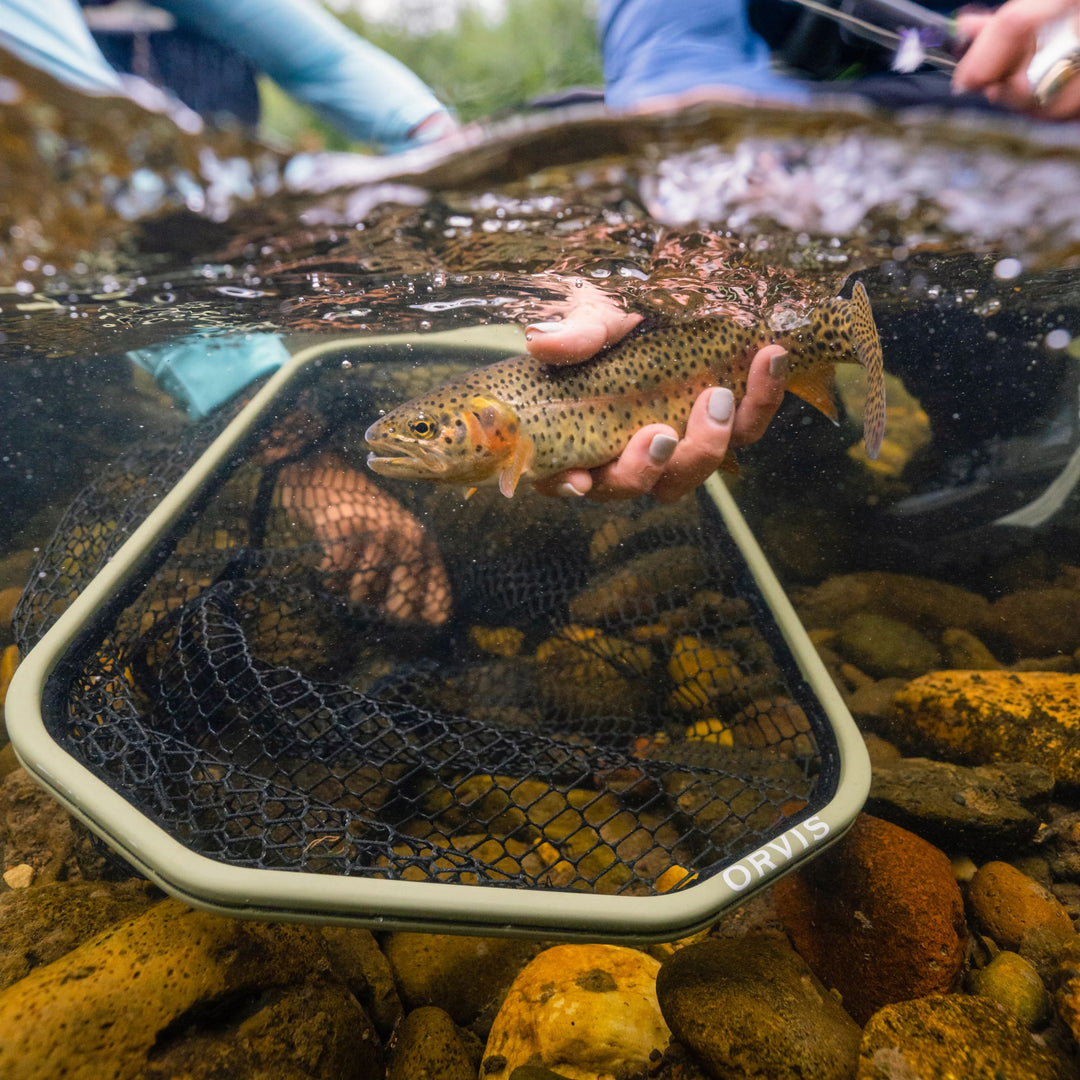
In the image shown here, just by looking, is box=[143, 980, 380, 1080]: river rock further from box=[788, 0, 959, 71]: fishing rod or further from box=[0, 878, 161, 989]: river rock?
box=[788, 0, 959, 71]: fishing rod

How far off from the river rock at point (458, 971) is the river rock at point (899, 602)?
10.2ft

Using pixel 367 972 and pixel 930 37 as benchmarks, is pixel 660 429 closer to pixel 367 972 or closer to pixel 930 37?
pixel 930 37

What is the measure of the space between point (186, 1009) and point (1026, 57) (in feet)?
11.1

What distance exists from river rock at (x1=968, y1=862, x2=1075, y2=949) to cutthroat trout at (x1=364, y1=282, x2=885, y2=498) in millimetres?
2043

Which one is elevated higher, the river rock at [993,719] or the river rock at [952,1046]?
the river rock at [952,1046]

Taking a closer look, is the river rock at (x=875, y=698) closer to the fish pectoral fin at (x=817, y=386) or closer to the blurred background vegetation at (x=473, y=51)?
the fish pectoral fin at (x=817, y=386)

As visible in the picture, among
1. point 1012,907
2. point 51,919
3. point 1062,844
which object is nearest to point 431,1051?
point 51,919

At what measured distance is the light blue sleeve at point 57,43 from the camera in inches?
54.3

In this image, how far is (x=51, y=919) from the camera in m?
2.02

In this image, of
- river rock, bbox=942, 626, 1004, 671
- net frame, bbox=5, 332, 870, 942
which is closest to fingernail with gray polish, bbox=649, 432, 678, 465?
net frame, bbox=5, 332, 870, 942

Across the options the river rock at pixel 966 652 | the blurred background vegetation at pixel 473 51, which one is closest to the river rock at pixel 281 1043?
the blurred background vegetation at pixel 473 51

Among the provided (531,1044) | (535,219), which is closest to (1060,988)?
(531,1044)

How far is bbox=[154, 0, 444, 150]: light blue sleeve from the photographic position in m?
2.14

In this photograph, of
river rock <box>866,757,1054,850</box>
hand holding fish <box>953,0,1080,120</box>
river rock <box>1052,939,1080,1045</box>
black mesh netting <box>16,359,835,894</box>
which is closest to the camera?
hand holding fish <box>953,0,1080,120</box>
